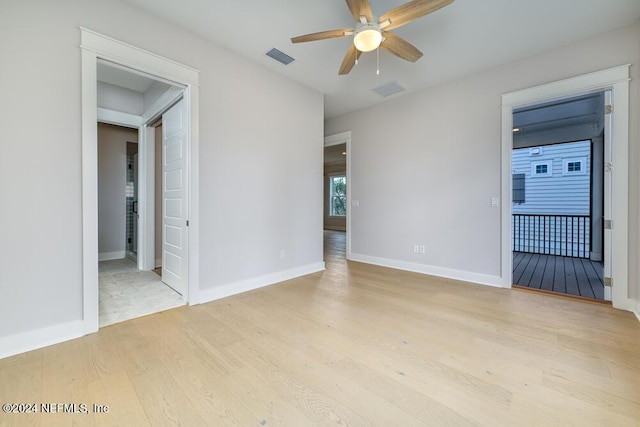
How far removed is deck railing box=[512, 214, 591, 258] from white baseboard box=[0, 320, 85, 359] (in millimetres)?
7046

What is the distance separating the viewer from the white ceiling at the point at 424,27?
8.09 feet

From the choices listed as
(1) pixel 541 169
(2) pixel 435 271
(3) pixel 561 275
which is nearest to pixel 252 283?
(2) pixel 435 271

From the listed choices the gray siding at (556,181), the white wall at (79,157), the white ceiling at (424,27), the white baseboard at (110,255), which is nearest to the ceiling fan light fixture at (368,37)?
the white ceiling at (424,27)

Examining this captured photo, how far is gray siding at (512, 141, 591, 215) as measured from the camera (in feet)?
21.3

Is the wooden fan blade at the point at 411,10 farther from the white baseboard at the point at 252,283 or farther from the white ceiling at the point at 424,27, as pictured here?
the white baseboard at the point at 252,283

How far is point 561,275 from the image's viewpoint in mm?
4258

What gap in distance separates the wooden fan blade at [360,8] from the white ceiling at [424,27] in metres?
0.43

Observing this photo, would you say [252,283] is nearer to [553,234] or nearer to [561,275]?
[561,275]

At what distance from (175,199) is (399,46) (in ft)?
9.72

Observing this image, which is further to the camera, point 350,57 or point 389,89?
point 389,89

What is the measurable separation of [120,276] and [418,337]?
4.05 meters

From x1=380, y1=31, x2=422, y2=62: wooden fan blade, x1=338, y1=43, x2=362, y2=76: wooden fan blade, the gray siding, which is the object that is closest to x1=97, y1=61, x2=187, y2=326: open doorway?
x1=338, y1=43, x2=362, y2=76: wooden fan blade

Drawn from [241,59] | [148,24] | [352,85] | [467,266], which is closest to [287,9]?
[241,59]

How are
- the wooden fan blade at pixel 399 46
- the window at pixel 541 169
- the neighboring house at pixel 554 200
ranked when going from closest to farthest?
the wooden fan blade at pixel 399 46
the neighboring house at pixel 554 200
the window at pixel 541 169
